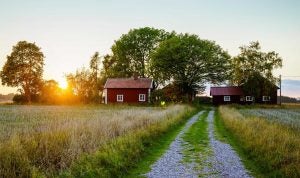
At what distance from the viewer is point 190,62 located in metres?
70.1

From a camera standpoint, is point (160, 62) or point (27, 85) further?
point (27, 85)

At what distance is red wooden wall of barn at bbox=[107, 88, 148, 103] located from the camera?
70.1 m

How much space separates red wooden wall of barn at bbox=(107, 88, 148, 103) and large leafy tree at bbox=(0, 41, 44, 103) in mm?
17689

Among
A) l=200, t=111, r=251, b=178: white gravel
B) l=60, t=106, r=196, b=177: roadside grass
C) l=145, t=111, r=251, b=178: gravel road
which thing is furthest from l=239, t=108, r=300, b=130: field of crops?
l=60, t=106, r=196, b=177: roadside grass

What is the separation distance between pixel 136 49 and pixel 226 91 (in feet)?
79.3

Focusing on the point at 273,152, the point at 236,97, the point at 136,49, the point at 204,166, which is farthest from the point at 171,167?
the point at 236,97

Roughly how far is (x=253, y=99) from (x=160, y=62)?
2404 cm

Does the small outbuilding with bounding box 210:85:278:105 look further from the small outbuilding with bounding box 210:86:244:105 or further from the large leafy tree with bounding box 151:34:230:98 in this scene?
the large leafy tree with bounding box 151:34:230:98

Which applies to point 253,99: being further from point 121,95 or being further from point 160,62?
point 121,95

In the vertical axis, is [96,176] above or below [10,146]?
below

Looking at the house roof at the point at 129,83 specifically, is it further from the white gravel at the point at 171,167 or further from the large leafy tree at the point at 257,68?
the white gravel at the point at 171,167

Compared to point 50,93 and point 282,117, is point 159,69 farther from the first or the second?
point 282,117

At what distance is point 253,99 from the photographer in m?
78.6

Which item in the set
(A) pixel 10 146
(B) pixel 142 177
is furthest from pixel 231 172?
(A) pixel 10 146
